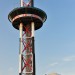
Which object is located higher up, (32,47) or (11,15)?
(11,15)

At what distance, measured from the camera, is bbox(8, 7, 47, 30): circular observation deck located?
8012 cm

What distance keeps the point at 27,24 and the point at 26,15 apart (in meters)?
4.30

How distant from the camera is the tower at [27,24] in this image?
75062 mm

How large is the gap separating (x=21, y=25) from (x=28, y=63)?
606 inches

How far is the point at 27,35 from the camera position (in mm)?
80750

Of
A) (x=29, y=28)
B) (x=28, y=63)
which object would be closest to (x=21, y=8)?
(x=29, y=28)

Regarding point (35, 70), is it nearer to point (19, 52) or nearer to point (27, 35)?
point (19, 52)

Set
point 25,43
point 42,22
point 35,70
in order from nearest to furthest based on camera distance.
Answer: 1. point 35,70
2. point 25,43
3. point 42,22

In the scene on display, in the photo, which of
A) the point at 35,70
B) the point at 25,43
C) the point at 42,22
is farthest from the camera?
the point at 42,22

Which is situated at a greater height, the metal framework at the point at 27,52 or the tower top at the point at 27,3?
the tower top at the point at 27,3

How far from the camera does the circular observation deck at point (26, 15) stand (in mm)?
80125

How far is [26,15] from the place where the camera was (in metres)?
79.9

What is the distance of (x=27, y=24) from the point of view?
82750mm

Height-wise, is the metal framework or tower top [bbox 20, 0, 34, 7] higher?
tower top [bbox 20, 0, 34, 7]
